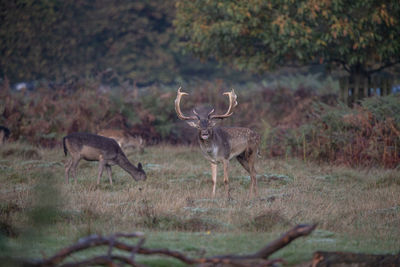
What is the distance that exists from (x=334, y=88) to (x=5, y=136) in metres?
12.1

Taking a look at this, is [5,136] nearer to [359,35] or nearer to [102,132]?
[102,132]

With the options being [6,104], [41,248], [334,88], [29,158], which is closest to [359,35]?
[334,88]

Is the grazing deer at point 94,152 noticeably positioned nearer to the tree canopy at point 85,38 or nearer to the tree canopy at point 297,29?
the tree canopy at point 297,29

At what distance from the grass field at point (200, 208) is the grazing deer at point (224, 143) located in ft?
1.65

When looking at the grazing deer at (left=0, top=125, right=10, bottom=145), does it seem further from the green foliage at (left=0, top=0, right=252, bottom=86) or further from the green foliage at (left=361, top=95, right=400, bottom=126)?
the green foliage at (left=0, top=0, right=252, bottom=86)

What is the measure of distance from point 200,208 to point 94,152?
3.87m

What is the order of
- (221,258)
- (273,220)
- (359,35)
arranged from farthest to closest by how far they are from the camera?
(359,35)
(273,220)
(221,258)

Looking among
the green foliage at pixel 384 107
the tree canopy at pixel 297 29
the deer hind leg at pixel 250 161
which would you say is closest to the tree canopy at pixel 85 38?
the tree canopy at pixel 297 29

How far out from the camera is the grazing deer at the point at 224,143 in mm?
11156

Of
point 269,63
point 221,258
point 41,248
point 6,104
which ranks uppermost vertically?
point 269,63

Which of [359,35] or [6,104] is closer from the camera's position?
[359,35]

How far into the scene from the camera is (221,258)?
4.61m

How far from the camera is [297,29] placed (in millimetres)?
16359

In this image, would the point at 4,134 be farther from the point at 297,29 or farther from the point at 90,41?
the point at 90,41
